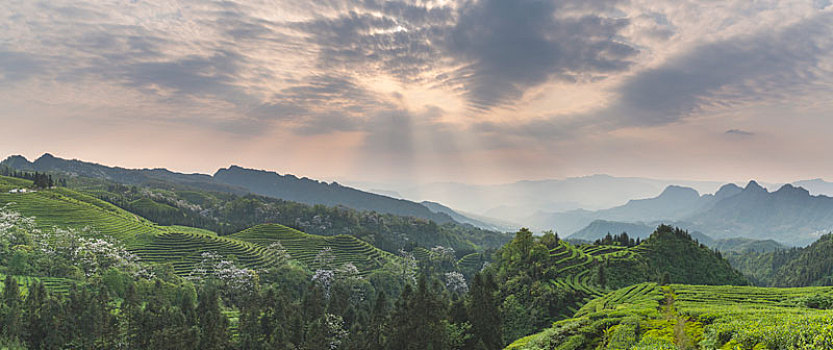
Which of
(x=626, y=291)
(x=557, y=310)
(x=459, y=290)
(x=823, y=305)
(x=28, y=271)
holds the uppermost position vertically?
(x=823, y=305)

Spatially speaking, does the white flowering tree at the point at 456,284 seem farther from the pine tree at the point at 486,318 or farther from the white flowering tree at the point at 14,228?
the white flowering tree at the point at 14,228

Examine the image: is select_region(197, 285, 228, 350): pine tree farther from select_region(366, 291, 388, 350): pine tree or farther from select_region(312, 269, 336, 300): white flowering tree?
select_region(312, 269, 336, 300): white flowering tree

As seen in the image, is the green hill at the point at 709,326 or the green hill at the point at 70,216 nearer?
the green hill at the point at 709,326

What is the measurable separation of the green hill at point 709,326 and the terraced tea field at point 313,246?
105558 millimetres

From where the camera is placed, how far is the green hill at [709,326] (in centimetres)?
1369

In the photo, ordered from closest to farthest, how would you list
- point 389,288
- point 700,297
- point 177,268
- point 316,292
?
point 700,297 < point 316,292 < point 177,268 < point 389,288

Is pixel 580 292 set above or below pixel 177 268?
above

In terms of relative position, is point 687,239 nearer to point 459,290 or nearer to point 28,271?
point 459,290

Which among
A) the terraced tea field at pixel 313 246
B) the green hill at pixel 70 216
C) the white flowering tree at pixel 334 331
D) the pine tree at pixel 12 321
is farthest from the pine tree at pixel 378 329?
the green hill at pixel 70 216

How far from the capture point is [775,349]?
13.5 metres

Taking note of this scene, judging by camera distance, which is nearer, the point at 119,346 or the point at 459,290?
the point at 119,346

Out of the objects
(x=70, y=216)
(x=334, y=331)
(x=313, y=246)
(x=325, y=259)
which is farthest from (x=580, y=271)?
(x=70, y=216)

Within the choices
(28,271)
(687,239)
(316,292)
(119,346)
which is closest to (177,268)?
(28,271)

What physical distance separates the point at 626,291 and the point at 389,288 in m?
81.2
